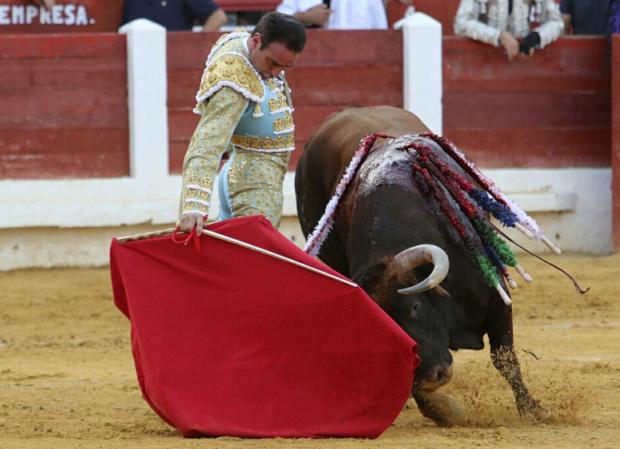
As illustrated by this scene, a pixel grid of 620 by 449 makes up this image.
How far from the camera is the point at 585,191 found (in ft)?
29.4

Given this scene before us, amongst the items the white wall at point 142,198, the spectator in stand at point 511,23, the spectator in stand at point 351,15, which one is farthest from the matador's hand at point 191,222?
the spectator in stand at point 511,23

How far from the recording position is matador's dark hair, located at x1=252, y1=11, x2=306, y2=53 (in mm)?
4730

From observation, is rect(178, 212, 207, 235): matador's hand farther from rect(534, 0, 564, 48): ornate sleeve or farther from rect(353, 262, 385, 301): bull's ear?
rect(534, 0, 564, 48): ornate sleeve

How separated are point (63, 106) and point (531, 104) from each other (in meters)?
2.66

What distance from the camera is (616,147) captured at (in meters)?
8.79

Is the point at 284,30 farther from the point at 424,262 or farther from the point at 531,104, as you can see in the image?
the point at 531,104

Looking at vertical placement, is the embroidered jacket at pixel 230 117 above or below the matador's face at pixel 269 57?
below

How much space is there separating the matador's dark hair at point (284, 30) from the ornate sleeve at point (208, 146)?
21 cm

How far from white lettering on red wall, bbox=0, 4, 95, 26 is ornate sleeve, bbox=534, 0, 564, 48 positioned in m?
2.53

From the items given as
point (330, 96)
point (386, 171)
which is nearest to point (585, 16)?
point (330, 96)

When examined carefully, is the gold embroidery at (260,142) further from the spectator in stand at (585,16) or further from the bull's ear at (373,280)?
the spectator in stand at (585,16)

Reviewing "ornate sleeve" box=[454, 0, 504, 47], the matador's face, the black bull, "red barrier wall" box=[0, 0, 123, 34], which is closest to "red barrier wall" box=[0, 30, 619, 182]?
"ornate sleeve" box=[454, 0, 504, 47]

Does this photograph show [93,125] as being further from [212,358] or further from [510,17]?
[212,358]

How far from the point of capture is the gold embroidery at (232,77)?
481cm
